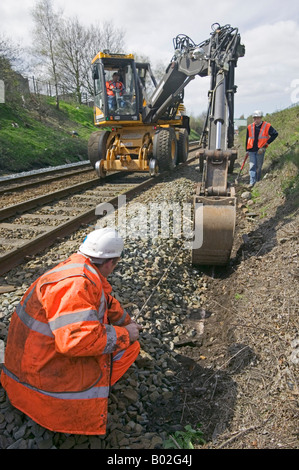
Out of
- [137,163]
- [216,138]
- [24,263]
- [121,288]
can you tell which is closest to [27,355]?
[121,288]

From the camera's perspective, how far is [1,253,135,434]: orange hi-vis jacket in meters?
2.06

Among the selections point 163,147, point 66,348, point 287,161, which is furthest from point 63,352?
point 163,147

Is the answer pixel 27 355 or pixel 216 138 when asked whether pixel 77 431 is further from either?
pixel 216 138

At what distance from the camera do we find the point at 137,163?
10266 millimetres

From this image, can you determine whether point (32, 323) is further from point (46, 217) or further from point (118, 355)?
point (46, 217)

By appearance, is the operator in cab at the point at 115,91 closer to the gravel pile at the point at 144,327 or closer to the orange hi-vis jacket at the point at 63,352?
the gravel pile at the point at 144,327

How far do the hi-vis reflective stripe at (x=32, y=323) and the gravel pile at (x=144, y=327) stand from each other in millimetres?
746

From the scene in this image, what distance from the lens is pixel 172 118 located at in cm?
1273

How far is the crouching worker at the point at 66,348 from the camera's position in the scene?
2064 mm

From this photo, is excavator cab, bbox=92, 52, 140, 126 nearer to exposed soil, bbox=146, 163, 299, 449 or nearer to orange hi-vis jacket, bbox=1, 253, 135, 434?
exposed soil, bbox=146, 163, 299, 449

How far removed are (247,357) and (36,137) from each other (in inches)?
682

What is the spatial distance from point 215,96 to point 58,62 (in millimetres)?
30841

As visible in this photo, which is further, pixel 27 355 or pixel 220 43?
pixel 220 43

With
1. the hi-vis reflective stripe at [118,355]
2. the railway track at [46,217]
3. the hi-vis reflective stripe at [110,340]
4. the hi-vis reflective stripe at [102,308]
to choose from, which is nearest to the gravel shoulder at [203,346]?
the railway track at [46,217]
